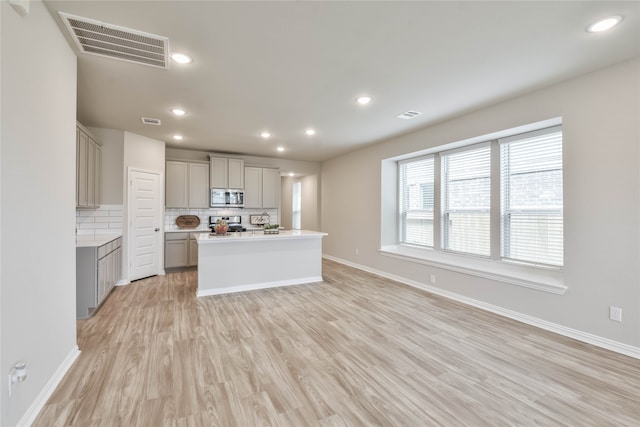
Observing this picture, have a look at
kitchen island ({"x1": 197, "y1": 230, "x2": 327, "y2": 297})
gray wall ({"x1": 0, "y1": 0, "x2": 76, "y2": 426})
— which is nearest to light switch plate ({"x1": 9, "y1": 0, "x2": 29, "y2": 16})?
gray wall ({"x1": 0, "y1": 0, "x2": 76, "y2": 426})

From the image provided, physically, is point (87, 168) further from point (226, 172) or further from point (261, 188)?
point (261, 188)

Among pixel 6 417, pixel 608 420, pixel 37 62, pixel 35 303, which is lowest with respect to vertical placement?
pixel 608 420

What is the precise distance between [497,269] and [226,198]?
5.50 meters

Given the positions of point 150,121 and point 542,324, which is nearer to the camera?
point 542,324

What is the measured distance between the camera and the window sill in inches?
123

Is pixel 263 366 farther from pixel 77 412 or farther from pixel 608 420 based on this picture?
pixel 608 420

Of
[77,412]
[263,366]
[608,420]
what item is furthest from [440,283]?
[77,412]

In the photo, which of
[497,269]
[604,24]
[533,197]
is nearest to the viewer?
[604,24]

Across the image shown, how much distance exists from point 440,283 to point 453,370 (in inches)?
86.2

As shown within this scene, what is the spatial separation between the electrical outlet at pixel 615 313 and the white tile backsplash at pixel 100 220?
655cm

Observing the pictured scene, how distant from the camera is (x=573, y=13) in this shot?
195cm

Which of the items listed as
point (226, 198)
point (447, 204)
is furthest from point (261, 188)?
point (447, 204)

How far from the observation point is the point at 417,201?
17.4 ft

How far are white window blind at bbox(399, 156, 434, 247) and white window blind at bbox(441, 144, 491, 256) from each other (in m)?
0.32
